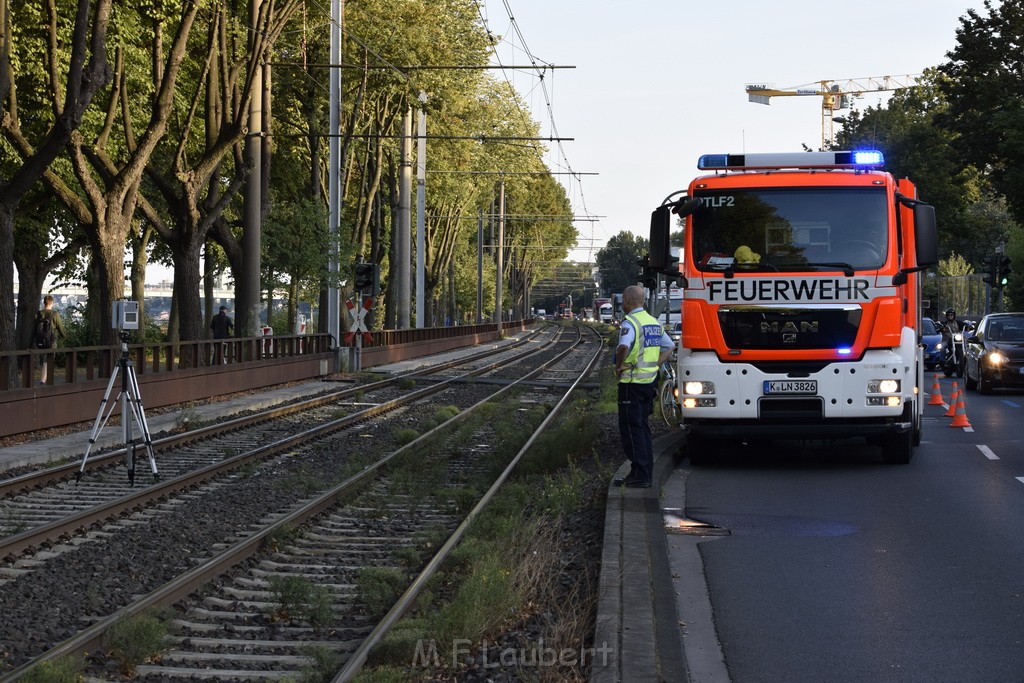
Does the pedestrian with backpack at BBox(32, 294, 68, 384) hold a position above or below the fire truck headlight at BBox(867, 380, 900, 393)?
above

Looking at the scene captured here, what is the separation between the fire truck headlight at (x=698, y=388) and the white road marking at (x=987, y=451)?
3.86 meters

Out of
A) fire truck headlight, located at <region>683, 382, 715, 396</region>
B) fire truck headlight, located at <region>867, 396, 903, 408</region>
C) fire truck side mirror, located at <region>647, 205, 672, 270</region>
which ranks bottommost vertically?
fire truck headlight, located at <region>867, 396, 903, 408</region>

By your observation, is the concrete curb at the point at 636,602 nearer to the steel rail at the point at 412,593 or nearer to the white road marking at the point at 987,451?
the steel rail at the point at 412,593

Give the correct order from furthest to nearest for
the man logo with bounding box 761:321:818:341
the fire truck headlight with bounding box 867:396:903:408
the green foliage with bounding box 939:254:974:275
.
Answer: the green foliage with bounding box 939:254:974:275 < the man logo with bounding box 761:321:818:341 < the fire truck headlight with bounding box 867:396:903:408

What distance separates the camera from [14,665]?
709 cm

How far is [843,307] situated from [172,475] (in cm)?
697

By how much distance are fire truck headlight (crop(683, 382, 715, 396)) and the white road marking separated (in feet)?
12.7

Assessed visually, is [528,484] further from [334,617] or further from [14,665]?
[14,665]

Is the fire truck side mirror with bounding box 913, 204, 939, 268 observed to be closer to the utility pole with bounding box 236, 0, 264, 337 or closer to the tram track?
the tram track

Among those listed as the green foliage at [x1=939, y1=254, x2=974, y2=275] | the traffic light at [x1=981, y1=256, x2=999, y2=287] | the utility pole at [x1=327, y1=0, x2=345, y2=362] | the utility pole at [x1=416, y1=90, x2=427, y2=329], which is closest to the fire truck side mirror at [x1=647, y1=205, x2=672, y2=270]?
the utility pole at [x1=327, y1=0, x2=345, y2=362]

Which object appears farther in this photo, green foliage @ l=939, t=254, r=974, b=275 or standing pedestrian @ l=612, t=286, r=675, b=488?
green foliage @ l=939, t=254, r=974, b=275

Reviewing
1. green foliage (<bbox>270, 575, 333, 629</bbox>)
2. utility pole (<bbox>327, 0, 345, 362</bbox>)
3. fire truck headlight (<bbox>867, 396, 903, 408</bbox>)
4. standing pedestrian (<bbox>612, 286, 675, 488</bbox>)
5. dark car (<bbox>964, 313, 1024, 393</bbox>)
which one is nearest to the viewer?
green foliage (<bbox>270, 575, 333, 629</bbox>)

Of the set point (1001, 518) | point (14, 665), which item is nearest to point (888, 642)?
point (14, 665)

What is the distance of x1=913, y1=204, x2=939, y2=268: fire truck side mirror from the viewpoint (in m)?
15.1
